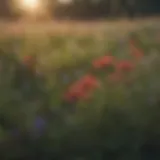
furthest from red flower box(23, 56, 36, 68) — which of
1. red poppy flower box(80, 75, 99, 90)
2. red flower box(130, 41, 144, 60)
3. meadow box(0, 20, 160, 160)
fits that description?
red flower box(130, 41, 144, 60)

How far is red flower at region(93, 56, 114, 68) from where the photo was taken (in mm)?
1097

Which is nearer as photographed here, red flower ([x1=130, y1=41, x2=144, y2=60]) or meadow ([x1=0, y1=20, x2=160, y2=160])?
meadow ([x1=0, y1=20, x2=160, y2=160])

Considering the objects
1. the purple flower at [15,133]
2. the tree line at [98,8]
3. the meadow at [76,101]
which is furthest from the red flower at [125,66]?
the purple flower at [15,133]

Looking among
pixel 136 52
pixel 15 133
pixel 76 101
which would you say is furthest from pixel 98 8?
pixel 15 133

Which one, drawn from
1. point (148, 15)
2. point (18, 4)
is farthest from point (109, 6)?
point (18, 4)

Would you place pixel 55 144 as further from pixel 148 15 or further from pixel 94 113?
pixel 148 15

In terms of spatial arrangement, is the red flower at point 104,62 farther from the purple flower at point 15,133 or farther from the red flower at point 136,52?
the purple flower at point 15,133

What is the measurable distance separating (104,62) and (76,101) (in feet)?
0.39

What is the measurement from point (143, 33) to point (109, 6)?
0.32 ft

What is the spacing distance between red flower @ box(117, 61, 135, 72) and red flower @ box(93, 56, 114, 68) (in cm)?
2

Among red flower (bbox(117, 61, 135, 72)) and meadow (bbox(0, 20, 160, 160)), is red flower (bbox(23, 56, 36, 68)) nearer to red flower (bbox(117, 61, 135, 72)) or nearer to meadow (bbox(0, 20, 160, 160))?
meadow (bbox(0, 20, 160, 160))

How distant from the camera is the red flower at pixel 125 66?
42.8 inches

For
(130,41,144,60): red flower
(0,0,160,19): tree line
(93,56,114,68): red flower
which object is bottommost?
(93,56,114,68): red flower

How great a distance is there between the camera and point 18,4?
3.75 feet
